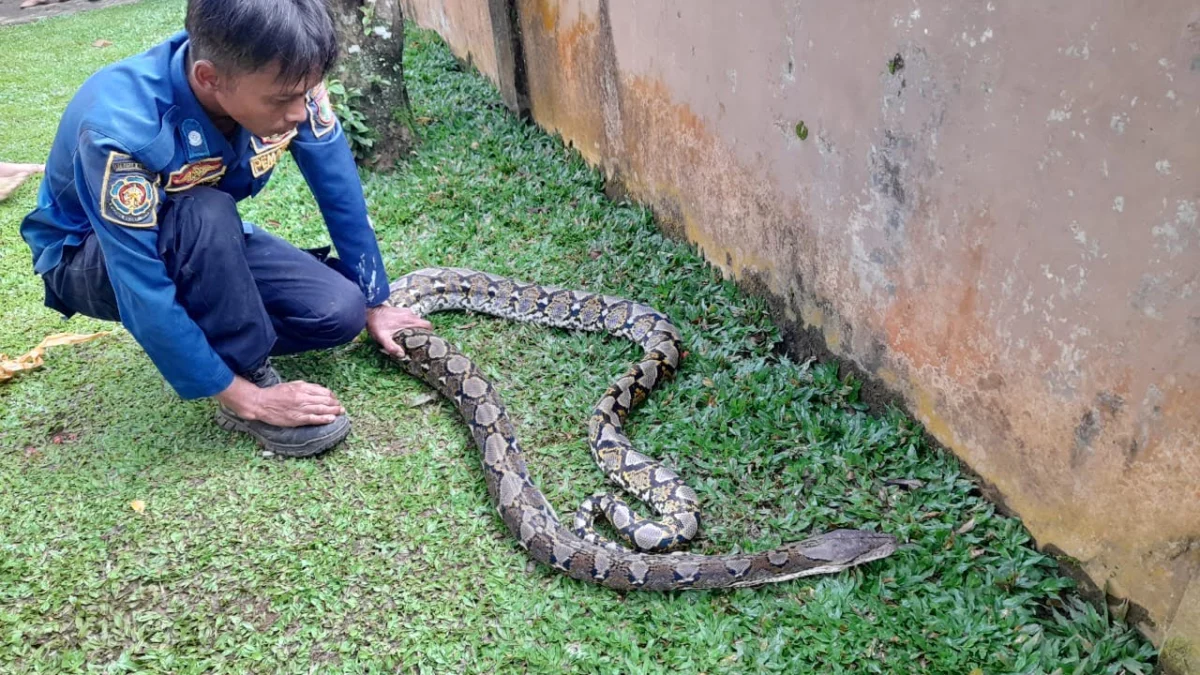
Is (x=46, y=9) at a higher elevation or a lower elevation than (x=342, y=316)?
higher

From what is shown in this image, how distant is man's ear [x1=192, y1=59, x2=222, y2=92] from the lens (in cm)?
275

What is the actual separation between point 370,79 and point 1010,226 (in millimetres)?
4969

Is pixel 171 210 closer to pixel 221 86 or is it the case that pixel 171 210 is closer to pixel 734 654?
pixel 221 86

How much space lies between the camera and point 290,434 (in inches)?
142

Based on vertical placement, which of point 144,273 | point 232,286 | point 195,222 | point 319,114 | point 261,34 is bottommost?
point 232,286

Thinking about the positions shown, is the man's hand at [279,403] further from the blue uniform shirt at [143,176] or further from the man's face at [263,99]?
the man's face at [263,99]

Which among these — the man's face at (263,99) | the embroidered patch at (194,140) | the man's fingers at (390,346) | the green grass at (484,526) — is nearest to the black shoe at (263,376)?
the green grass at (484,526)

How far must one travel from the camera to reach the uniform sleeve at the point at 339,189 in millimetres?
3694

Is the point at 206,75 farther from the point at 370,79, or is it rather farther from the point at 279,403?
the point at 370,79

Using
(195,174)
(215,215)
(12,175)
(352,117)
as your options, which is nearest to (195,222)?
(215,215)

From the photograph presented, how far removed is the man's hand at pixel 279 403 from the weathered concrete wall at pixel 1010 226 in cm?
229

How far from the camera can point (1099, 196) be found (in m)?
2.35

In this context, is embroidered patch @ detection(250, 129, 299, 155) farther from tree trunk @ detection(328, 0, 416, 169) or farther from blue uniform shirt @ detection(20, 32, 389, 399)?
tree trunk @ detection(328, 0, 416, 169)

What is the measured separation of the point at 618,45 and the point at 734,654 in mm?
3812
